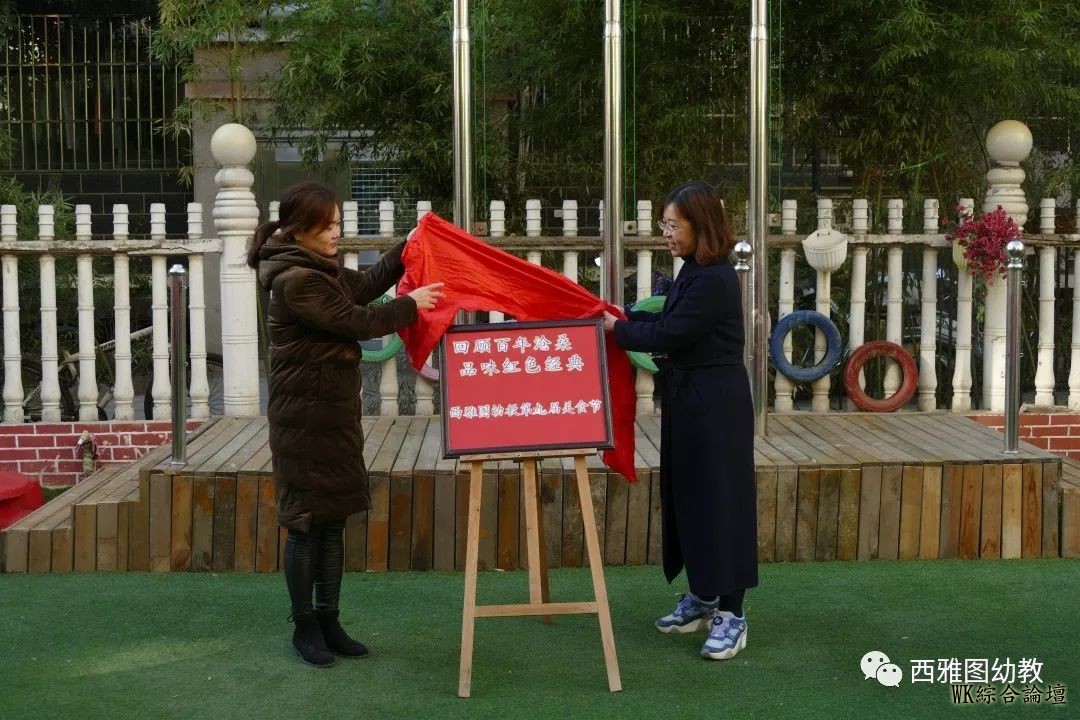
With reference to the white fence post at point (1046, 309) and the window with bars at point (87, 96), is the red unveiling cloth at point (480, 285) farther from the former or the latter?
the window with bars at point (87, 96)

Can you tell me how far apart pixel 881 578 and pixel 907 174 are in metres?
3.50

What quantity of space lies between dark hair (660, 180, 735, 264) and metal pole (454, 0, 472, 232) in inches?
73.9

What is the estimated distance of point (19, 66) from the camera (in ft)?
39.5

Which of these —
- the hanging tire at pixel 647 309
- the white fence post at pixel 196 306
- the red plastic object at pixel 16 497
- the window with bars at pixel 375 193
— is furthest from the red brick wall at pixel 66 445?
the window with bars at pixel 375 193

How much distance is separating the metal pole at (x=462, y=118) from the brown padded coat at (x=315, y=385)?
182 cm

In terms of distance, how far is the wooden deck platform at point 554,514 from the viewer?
16.5 feet

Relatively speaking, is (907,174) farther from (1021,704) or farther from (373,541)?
(1021,704)

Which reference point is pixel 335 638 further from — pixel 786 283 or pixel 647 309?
pixel 786 283

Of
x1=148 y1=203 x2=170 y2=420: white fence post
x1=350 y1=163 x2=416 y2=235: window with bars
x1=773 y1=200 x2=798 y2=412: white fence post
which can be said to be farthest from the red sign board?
x1=350 y1=163 x2=416 y2=235: window with bars

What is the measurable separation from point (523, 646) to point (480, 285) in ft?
3.47

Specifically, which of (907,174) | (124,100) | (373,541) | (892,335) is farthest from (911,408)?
(124,100)

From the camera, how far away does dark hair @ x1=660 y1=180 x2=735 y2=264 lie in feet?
12.9

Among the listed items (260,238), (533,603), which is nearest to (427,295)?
(260,238)

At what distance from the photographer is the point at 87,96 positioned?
1224cm
